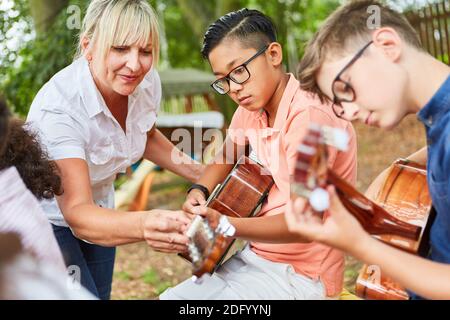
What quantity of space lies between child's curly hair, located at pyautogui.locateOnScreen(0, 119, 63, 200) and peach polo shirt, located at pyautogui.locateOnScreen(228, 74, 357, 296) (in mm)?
943

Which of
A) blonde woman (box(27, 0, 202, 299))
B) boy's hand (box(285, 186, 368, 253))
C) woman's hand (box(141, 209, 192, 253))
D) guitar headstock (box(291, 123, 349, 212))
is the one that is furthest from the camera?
blonde woman (box(27, 0, 202, 299))

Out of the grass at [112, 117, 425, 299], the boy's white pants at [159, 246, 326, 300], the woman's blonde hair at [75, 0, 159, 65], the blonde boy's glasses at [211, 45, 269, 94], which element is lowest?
the grass at [112, 117, 425, 299]

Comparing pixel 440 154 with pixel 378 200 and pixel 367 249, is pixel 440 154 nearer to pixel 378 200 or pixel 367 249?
pixel 367 249

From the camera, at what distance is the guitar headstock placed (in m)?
1.58

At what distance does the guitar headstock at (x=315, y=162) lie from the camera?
5.18ft

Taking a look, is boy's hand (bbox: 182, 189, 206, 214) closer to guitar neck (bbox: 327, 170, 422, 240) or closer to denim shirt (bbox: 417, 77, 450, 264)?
guitar neck (bbox: 327, 170, 422, 240)

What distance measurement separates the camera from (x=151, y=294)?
5.61 m

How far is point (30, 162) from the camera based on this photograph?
2.44 metres

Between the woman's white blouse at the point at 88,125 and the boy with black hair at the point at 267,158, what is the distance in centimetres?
46

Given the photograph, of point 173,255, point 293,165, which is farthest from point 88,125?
point 173,255

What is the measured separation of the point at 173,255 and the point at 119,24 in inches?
171

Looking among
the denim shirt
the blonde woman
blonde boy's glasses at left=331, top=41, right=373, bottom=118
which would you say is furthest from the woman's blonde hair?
the denim shirt
